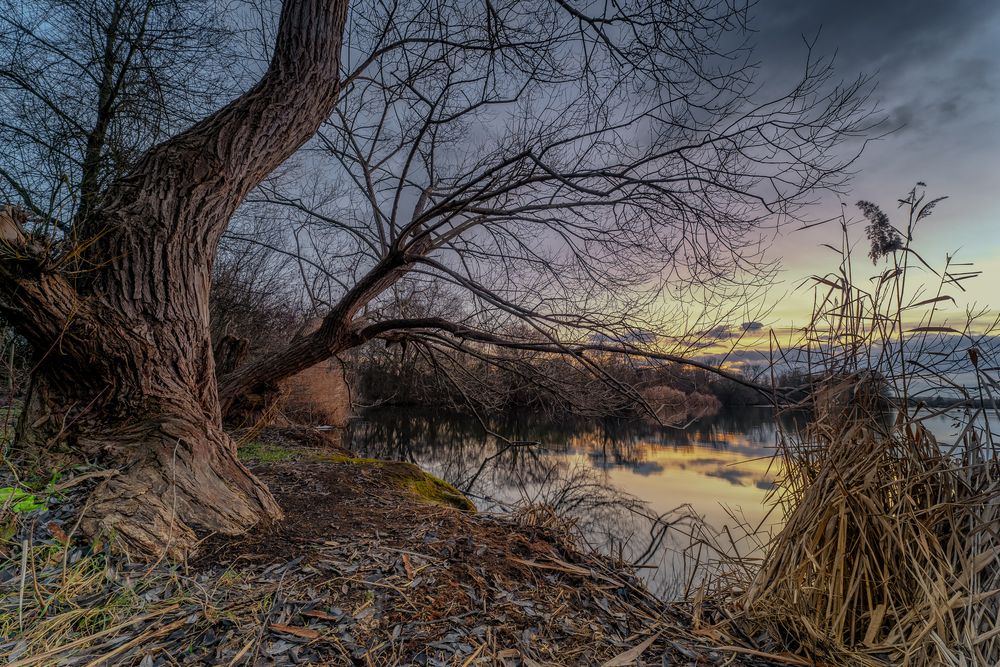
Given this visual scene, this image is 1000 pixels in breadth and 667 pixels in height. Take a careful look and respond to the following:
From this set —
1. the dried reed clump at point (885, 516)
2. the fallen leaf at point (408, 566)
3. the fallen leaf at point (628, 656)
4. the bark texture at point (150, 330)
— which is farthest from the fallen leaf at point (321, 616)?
the dried reed clump at point (885, 516)

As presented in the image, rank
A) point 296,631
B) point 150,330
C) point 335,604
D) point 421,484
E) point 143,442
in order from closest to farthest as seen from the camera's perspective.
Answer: point 296,631, point 335,604, point 143,442, point 150,330, point 421,484

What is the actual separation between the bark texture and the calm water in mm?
2072

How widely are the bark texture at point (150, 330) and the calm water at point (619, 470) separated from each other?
6.80 feet

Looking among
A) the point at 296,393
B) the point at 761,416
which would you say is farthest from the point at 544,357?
the point at 761,416

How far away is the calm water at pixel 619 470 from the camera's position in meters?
4.18

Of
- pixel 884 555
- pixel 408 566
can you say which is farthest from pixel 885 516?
pixel 408 566

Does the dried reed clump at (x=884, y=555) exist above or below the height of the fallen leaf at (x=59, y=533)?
above

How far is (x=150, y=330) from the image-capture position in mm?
2428

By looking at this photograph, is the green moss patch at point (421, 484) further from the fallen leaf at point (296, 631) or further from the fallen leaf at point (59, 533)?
the fallen leaf at point (59, 533)

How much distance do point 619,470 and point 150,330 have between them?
7.73 metres

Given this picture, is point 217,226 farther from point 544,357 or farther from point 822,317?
point 822,317

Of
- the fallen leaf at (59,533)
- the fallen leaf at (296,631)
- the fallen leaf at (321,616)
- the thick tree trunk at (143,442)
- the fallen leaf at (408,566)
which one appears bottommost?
the fallen leaf at (296,631)

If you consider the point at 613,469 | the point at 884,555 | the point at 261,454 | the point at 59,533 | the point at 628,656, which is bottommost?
the point at 613,469

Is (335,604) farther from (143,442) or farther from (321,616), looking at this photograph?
(143,442)
